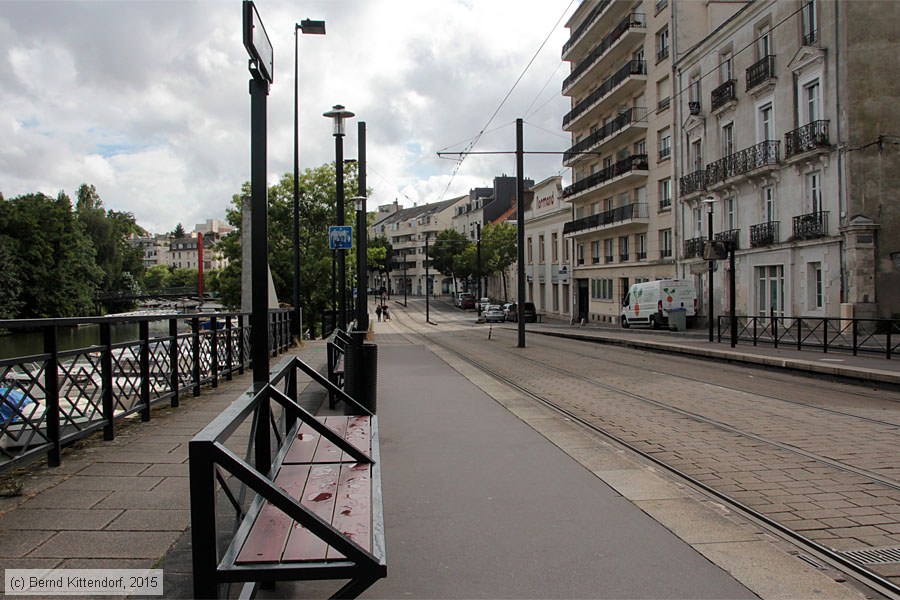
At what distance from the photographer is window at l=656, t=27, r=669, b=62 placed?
39959mm

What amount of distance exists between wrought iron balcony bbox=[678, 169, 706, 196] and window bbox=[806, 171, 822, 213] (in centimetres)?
837

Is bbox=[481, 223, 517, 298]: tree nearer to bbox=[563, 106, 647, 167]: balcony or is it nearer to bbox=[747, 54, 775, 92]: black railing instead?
bbox=[563, 106, 647, 167]: balcony

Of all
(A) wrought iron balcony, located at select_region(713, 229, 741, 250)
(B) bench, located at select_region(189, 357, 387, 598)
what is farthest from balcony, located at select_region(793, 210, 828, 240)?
(B) bench, located at select_region(189, 357, 387, 598)

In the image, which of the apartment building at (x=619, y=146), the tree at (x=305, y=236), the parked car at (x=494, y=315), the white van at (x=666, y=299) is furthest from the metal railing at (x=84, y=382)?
the parked car at (x=494, y=315)

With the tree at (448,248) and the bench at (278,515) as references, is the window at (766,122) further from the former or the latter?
the tree at (448,248)

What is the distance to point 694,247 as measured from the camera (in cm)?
3584

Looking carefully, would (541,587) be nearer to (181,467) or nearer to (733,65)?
(181,467)

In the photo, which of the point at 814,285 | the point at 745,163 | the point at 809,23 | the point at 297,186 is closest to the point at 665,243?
the point at 745,163

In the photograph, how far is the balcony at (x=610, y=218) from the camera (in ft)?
141

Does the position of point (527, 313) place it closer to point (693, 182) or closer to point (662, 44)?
point (693, 182)

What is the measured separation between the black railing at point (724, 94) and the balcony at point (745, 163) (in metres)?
2.50

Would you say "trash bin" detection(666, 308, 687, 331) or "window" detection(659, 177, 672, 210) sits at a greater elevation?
"window" detection(659, 177, 672, 210)

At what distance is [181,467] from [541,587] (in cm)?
333

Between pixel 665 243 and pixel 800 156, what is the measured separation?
15.2 metres
